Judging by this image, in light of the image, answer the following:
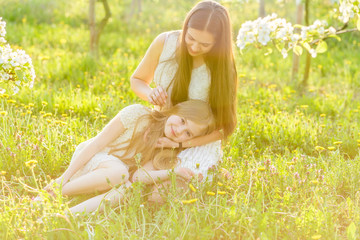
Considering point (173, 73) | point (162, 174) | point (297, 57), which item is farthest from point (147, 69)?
point (297, 57)

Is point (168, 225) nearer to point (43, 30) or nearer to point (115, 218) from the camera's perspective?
point (115, 218)

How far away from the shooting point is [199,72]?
3.19m

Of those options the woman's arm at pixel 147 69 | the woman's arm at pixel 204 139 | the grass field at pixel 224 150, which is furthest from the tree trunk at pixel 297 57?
the woman's arm at pixel 204 139

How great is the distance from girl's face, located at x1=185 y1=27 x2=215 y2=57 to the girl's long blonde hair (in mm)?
328

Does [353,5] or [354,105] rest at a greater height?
[353,5]

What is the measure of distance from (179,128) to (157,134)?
0.16 m

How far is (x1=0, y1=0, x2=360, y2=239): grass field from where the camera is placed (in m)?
2.25

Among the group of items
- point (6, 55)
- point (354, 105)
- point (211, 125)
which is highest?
point (6, 55)

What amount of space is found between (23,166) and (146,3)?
12.3m

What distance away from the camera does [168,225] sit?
7.16ft

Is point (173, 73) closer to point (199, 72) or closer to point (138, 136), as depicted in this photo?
point (199, 72)

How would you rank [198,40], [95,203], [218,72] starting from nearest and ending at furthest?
[95,203], [198,40], [218,72]

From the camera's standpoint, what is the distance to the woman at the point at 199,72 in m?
2.89

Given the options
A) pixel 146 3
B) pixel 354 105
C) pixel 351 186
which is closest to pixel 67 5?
pixel 146 3
